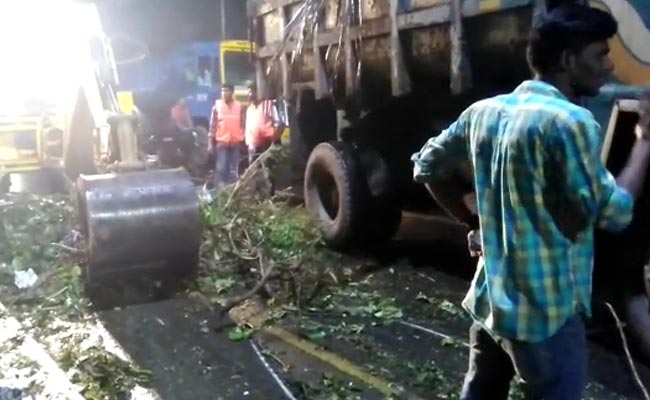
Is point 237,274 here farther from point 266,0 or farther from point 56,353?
point 266,0

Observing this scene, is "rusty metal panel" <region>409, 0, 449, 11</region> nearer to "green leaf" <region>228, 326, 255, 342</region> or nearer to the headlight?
"green leaf" <region>228, 326, 255, 342</region>

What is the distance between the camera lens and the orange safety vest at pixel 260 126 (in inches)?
451

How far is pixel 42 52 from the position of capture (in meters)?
10.3

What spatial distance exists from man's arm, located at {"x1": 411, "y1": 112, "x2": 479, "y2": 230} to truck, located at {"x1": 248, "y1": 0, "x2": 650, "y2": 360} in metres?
1.64

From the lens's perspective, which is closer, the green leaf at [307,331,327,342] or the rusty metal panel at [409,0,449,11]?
the green leaf at [307,331,327,342]

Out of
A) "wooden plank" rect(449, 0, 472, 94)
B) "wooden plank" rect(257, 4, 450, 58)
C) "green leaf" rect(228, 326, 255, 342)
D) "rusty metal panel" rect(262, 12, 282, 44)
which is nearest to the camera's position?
"green leaf" rect(228, 326, 255, 342)

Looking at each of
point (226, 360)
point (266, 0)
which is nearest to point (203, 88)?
point (266, 0)

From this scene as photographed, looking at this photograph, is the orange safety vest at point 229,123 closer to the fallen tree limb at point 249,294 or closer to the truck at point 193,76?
the truck at point 193,76

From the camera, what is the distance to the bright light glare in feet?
24.4

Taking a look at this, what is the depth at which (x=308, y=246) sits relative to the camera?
7.29m

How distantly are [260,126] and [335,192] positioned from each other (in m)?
3.91

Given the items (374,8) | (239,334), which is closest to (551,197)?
(239,334)

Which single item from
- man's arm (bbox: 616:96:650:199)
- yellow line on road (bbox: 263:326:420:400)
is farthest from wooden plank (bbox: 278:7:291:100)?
man's arm (bbox: 616:96:650:199)

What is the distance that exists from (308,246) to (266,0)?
2.79 m
